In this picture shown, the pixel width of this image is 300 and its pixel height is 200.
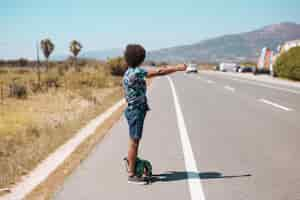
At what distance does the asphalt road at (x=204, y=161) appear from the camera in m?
5.15

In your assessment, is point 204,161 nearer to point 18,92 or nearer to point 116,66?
point 18,92

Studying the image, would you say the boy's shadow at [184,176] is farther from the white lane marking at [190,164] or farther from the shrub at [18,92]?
the shrub at [18,92]

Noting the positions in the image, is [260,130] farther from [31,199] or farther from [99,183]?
[31,199]

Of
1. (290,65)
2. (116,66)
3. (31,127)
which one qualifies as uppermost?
(116,66)

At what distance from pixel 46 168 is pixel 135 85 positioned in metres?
2.16

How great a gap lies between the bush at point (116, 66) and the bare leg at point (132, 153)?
1667 inches

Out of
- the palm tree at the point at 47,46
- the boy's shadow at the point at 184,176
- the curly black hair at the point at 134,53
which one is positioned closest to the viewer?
the curly black hair at the point at 134,53

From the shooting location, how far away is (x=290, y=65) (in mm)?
36625

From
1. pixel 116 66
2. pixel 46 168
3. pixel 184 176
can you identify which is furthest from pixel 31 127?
pixel 116 66

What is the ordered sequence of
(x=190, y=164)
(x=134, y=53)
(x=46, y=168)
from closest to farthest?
(x=134, y=53) < (x=46, y=168) < (x=190, y=164)

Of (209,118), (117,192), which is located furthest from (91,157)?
(209,118)

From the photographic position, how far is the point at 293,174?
6.02 meters

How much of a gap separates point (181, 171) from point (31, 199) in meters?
2.33

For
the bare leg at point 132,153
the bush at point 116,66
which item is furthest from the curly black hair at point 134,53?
the bush at point 116,66
